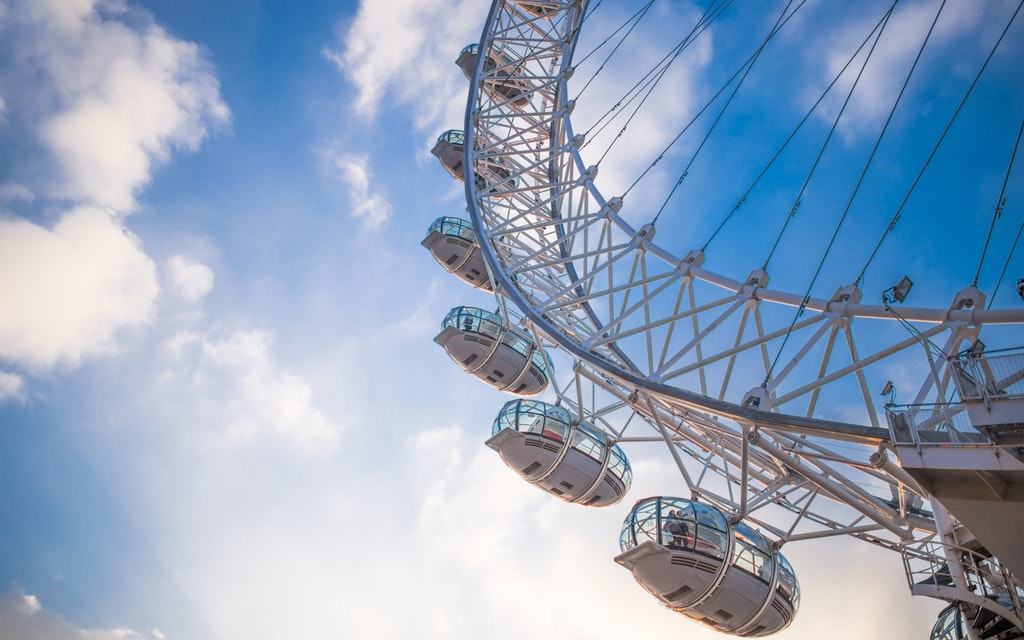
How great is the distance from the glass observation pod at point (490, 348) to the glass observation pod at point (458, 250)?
3938 mm

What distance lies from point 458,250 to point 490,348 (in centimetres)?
590

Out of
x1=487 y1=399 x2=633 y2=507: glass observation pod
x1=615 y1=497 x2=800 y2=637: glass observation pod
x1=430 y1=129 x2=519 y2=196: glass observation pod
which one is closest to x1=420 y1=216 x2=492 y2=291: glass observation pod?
x1=430 y1=129 x2=519 y2=196: glass observation pod

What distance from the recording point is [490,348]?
27.1 m

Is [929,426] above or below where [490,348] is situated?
below

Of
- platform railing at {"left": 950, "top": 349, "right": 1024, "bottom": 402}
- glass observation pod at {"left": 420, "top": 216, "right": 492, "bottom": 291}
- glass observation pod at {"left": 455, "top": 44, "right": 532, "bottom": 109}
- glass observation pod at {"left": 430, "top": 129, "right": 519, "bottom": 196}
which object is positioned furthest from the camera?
glass observation pod at {"left": 430, "top": 129, "right": 519, "bottom": 196}

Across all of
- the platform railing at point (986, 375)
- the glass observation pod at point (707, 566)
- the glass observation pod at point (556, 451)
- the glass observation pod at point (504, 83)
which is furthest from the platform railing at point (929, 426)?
the glass observation pod at point (504, 83)

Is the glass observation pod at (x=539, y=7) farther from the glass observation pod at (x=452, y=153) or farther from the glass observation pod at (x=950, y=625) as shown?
the glass observation pod at (x=950, y=625)

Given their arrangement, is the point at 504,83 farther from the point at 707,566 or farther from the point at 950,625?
the point at 950,625

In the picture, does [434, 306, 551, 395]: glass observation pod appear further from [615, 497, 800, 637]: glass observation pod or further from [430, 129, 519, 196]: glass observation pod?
[615, 497, 800, 637]: glass observation pod

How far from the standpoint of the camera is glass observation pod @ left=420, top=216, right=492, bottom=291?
31516mm

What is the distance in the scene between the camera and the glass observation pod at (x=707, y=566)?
17469 mm

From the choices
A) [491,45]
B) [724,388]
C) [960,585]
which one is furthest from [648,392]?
[491,45]

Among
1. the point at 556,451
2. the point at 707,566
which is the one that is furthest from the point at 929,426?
the point at 556,451

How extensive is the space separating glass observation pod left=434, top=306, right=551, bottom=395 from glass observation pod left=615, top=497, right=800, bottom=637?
9449 mm
